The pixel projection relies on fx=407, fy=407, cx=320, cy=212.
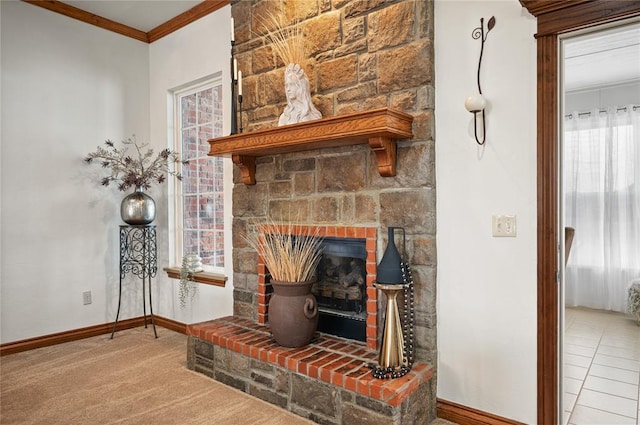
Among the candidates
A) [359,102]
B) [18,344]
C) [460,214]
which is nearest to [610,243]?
[460,214]

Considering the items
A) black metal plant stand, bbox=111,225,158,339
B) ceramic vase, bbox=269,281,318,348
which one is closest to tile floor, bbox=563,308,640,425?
ceramic vase, bbox=269,281,318,348

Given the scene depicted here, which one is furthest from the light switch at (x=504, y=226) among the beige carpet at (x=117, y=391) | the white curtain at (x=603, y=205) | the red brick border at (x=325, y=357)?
the white curtain at (x=603, y=205)

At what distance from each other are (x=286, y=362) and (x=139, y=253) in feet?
7.83

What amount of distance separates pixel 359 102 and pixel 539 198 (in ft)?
3.84

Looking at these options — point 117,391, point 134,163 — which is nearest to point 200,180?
point 134,163

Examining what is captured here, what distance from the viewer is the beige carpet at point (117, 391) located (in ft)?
7.41

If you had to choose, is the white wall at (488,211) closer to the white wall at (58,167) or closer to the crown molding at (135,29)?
the crown molding at (135,29)

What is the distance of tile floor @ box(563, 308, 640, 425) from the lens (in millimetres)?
2325

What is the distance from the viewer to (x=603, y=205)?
464 centimetres

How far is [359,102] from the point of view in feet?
8.30

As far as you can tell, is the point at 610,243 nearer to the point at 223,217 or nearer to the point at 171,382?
the point at 223,217

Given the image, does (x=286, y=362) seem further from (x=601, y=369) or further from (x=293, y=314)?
(x=601, y=369)

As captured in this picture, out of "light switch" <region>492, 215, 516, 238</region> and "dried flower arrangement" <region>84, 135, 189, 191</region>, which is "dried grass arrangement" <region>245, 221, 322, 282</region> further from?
"dried flower arrangement" <region>84, 135, 189, 191</region>

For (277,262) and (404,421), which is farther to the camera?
(277,262)
